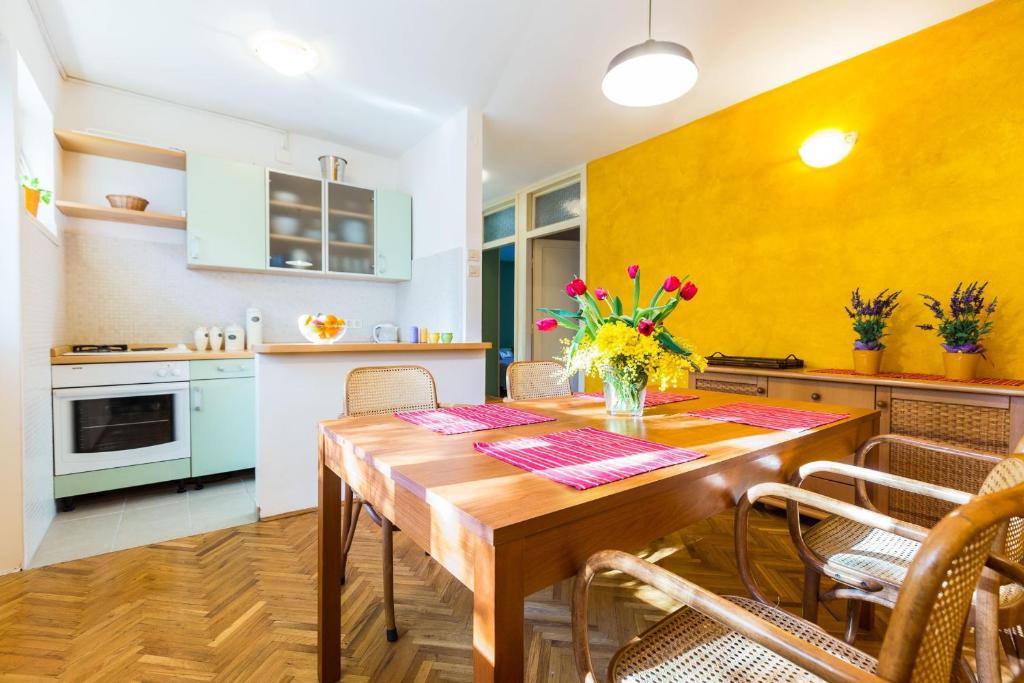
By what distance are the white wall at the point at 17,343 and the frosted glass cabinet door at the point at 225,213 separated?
93 centimetres

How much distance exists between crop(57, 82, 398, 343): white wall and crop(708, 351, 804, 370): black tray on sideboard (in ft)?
10.8

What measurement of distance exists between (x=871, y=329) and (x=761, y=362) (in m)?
0.57

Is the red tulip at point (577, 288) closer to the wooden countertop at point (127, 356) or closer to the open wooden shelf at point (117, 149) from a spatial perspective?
the wooden countertop at point (127, 356)

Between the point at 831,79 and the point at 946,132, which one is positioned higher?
the point at 831,79

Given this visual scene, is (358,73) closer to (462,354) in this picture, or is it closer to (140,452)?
(462,354)

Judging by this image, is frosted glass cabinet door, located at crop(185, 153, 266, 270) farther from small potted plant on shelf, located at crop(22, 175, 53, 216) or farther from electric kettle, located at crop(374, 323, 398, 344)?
electric kettle, located at crop(374, 323, 398, 344)

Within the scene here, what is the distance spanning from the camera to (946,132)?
2400mm

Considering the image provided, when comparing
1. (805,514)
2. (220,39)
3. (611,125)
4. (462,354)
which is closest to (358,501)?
(462,354)

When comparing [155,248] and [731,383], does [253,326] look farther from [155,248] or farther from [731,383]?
[731,383]

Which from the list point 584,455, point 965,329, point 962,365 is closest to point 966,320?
point 965,329

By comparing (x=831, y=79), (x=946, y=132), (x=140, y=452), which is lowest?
(x=140, y=452)

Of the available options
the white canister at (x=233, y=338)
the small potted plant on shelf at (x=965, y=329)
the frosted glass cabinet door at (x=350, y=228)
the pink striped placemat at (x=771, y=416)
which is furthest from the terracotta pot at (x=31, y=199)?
the small potted plant on shelf at (x=965, y=329)

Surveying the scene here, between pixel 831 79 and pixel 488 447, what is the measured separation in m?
3.23

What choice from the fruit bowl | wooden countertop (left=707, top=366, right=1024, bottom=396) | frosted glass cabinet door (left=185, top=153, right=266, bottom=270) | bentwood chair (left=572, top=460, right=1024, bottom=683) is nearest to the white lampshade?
bentwood chair (left=572, top=460, right=1024, bottom=683)
